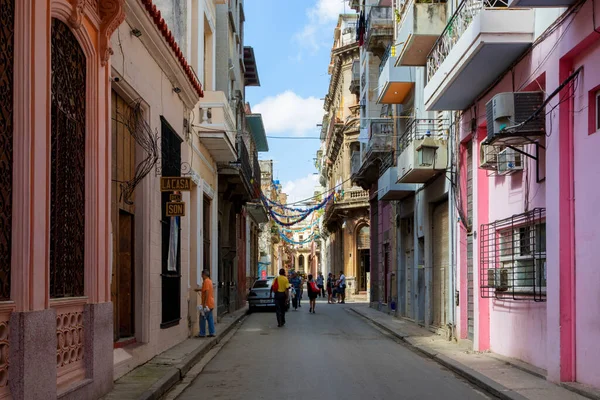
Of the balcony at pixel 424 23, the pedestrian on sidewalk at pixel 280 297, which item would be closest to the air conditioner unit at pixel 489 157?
the balcony at pixel 424 23

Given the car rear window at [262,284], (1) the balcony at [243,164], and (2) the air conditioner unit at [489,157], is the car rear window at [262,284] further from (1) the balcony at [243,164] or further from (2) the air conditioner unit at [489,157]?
(2) the air conditioner unit at [489,157]

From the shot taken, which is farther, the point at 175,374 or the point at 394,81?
the point at 394,81

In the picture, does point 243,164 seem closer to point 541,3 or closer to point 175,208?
point 175,208

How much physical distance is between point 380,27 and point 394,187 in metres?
8.24

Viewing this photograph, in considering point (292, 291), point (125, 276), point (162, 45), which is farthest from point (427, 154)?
point (292, 291)

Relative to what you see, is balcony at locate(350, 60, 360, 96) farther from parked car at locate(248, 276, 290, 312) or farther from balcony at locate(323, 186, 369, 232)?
parked car at locate(248, 276, 290, 312)

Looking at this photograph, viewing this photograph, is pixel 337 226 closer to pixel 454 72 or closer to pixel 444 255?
pixel 444 255

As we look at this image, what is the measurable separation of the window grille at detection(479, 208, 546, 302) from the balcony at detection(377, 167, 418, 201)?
8.02 m

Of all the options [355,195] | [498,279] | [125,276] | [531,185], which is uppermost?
[355,195]

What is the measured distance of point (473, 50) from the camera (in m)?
12.1

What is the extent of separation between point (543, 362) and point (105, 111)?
753 centimetres

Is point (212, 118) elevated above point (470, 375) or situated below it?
above

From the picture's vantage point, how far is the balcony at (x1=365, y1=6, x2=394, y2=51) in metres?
28.5

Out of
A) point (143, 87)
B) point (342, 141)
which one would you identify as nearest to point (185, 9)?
point (143, 87)
